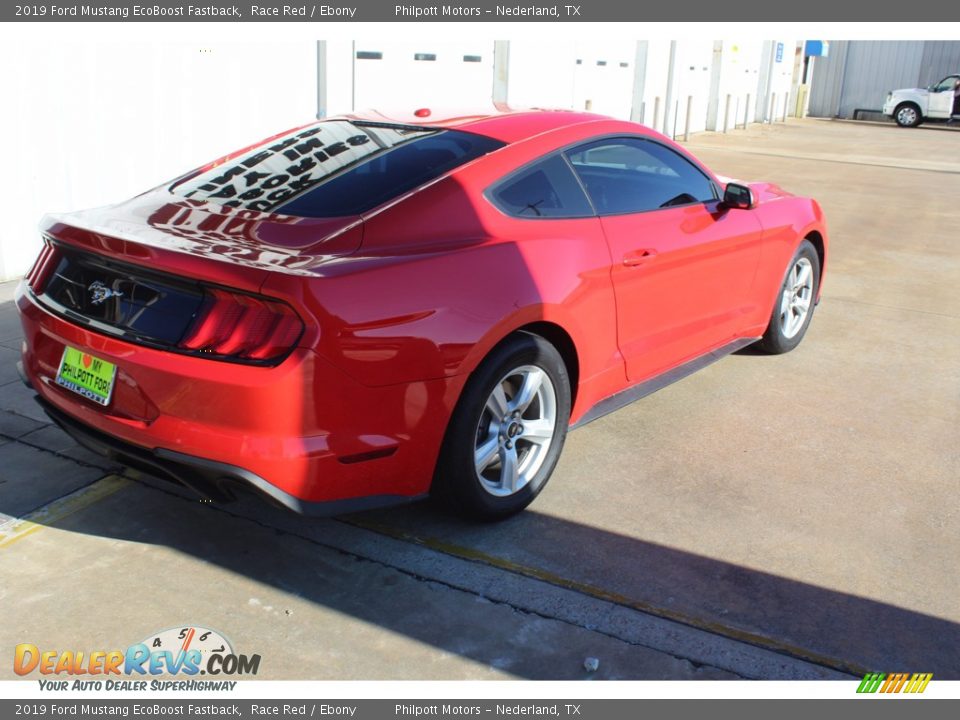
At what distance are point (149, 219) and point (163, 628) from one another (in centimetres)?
150

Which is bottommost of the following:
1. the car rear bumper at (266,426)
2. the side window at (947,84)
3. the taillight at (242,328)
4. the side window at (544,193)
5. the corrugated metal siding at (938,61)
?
the car rear bumper at (266,426)

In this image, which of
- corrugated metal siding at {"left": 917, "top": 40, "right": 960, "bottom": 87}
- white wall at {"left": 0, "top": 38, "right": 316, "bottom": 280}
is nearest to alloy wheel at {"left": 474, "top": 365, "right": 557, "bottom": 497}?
white wall at {"left": 0, "top": 38, "right": 316, "bottom": 280}

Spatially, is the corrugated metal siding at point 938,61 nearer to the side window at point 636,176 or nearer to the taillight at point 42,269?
the side window at point 636,176

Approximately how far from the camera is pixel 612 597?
3.43m

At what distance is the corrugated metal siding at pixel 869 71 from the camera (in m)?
34.2

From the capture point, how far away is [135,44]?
25.2ft

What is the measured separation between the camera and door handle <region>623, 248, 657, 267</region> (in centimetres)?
430

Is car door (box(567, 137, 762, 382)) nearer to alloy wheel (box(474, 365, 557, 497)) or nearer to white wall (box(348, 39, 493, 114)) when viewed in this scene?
alloy wheel (box(474, 365, 557, 497))

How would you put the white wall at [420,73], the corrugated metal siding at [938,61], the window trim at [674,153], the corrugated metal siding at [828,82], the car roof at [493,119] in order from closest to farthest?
the car roof at [493,119] < the window trim at [674,153] < the white wall at [420,73] < the corrugated metal siding at [938,61] < the corrugated metal siding at [828,82]

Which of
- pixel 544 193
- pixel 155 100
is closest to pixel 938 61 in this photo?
pixel 155 100

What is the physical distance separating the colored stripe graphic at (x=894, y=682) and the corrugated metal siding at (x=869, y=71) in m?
35.1

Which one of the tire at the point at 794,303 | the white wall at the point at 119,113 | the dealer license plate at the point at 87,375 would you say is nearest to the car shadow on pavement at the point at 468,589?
the dealer license plate at the point at 87,375

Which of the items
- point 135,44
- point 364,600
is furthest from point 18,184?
point 364,600

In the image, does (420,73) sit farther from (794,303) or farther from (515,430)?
(515,430)
